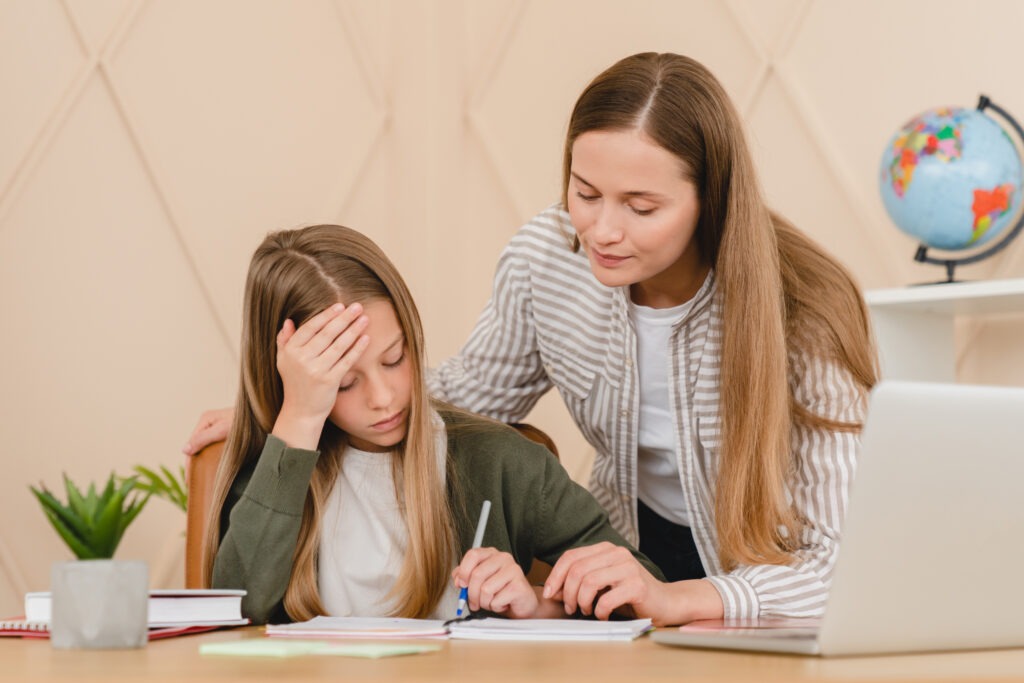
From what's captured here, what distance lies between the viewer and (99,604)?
2.69 feet

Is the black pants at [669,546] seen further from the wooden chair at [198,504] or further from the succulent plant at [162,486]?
the succulent plant at [162,486]

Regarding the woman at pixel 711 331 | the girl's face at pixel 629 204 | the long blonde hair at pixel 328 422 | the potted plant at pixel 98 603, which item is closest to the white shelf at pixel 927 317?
the woman at pixel 711 331

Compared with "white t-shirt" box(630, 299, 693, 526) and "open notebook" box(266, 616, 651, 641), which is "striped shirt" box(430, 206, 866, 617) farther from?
"open notebook" box(266, 616, 651, 641)

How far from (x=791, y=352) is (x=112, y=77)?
1704 millimetres

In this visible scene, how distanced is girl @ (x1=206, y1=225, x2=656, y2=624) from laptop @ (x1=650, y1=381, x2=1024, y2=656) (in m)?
0.51

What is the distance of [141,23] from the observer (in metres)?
2.56

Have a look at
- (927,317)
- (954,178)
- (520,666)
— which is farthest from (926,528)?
(927,317)

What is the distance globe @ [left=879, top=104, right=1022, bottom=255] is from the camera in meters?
1.89

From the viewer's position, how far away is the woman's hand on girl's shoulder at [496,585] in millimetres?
1078

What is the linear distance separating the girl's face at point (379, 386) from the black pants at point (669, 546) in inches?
14.4

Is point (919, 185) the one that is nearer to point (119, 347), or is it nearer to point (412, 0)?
point (412, 0)

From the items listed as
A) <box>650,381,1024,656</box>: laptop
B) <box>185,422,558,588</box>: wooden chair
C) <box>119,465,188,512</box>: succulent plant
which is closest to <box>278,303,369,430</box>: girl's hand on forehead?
<box>185,422,558,588</box>: wooden chair

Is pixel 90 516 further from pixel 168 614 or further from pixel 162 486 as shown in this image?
pixel 168 614

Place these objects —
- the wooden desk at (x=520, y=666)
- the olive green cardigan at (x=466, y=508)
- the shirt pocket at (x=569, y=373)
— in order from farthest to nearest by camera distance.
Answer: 1. the shirt pocket at (x=569, y=373)
2. the olive green cardigan at (x=466, y=508)
3. the wooden desk at (x=520, y=666)
